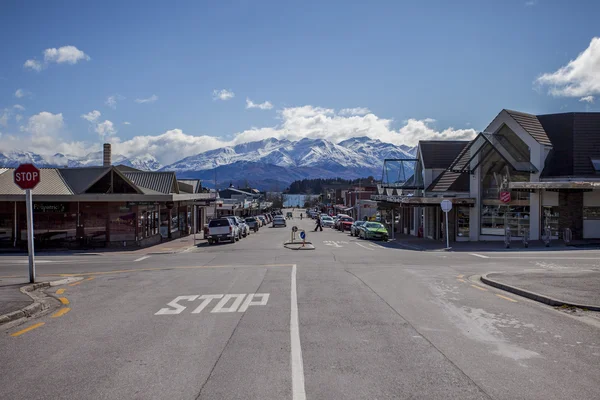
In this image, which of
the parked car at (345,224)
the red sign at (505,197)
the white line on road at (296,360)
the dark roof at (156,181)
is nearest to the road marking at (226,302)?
the white line on road at (296,360)

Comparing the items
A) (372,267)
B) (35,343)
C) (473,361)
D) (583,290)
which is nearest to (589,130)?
(372,267)

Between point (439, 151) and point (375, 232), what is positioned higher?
point (439, 151)

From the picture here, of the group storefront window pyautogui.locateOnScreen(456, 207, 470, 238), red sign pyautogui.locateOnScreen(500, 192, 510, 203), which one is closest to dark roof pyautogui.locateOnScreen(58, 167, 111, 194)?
storefront window pyautogui.locateOnScreen(456, 207, 470, 238)

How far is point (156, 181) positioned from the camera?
41.6m

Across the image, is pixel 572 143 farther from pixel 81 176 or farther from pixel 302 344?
pixel 81 176

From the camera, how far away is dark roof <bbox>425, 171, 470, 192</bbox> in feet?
133

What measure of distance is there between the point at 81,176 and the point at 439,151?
29126 mm

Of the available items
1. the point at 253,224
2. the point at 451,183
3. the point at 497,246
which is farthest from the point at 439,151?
the point at 253,224

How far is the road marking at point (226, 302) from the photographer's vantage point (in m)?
11.1

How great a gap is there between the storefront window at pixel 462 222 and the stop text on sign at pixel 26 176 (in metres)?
29.7

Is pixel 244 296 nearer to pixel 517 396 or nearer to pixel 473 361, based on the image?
pixel 473 361

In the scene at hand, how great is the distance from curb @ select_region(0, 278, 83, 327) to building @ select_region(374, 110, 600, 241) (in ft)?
81.7

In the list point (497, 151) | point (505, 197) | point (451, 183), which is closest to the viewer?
point (505, 197)

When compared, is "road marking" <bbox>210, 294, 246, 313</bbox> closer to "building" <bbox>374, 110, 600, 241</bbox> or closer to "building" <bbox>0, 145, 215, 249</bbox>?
"building" <bbox>0, 145, 215, 249</bbox>
